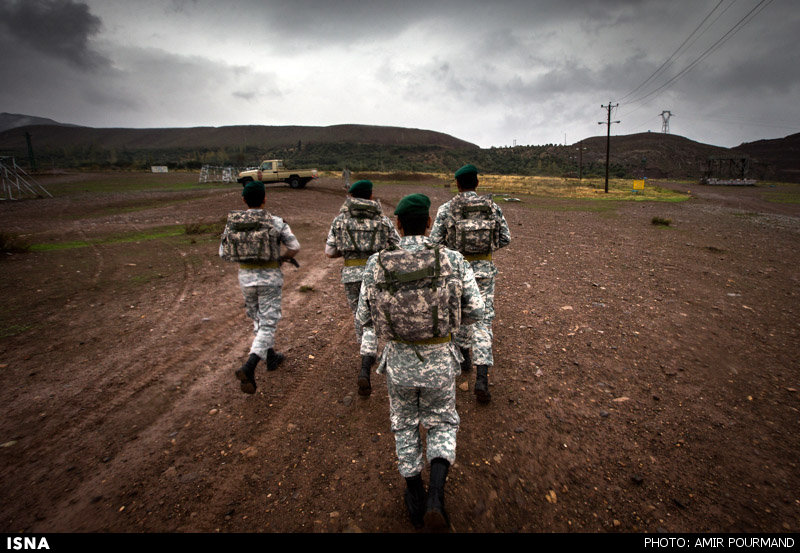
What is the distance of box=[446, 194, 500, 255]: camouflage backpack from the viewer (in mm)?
3668

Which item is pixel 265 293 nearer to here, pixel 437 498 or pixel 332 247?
pixel 332 247

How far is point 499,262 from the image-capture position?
335 inches

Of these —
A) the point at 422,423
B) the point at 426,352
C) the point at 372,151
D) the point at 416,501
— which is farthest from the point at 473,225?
the point at 372,151

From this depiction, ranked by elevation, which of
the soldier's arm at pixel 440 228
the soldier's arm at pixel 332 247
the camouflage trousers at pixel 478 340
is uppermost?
the soldier's arm at pixel 440 228

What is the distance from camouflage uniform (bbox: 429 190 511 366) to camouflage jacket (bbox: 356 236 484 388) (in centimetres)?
119

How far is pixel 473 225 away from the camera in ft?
12.1

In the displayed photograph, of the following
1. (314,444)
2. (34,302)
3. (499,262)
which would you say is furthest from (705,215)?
(34,302)

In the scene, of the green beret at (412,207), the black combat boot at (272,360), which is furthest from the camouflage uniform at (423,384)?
the black combat boot at (272,360)

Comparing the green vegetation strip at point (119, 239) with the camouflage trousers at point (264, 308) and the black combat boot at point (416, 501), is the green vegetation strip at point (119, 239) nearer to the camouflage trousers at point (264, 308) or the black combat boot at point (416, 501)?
the camouflage trousers at point (264, 308)

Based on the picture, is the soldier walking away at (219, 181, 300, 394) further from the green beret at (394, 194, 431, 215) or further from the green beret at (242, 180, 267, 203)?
the green beret at (394, 194, 431, 215)

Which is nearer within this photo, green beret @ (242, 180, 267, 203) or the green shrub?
green beret @ (242, 180, 267, 203)

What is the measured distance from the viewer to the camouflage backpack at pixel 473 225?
3.67 meters

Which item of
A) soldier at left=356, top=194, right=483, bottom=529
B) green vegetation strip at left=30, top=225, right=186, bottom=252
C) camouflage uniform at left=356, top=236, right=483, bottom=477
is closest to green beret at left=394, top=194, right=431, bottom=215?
soldier at left=356, top=194, right=483, bottom=529
